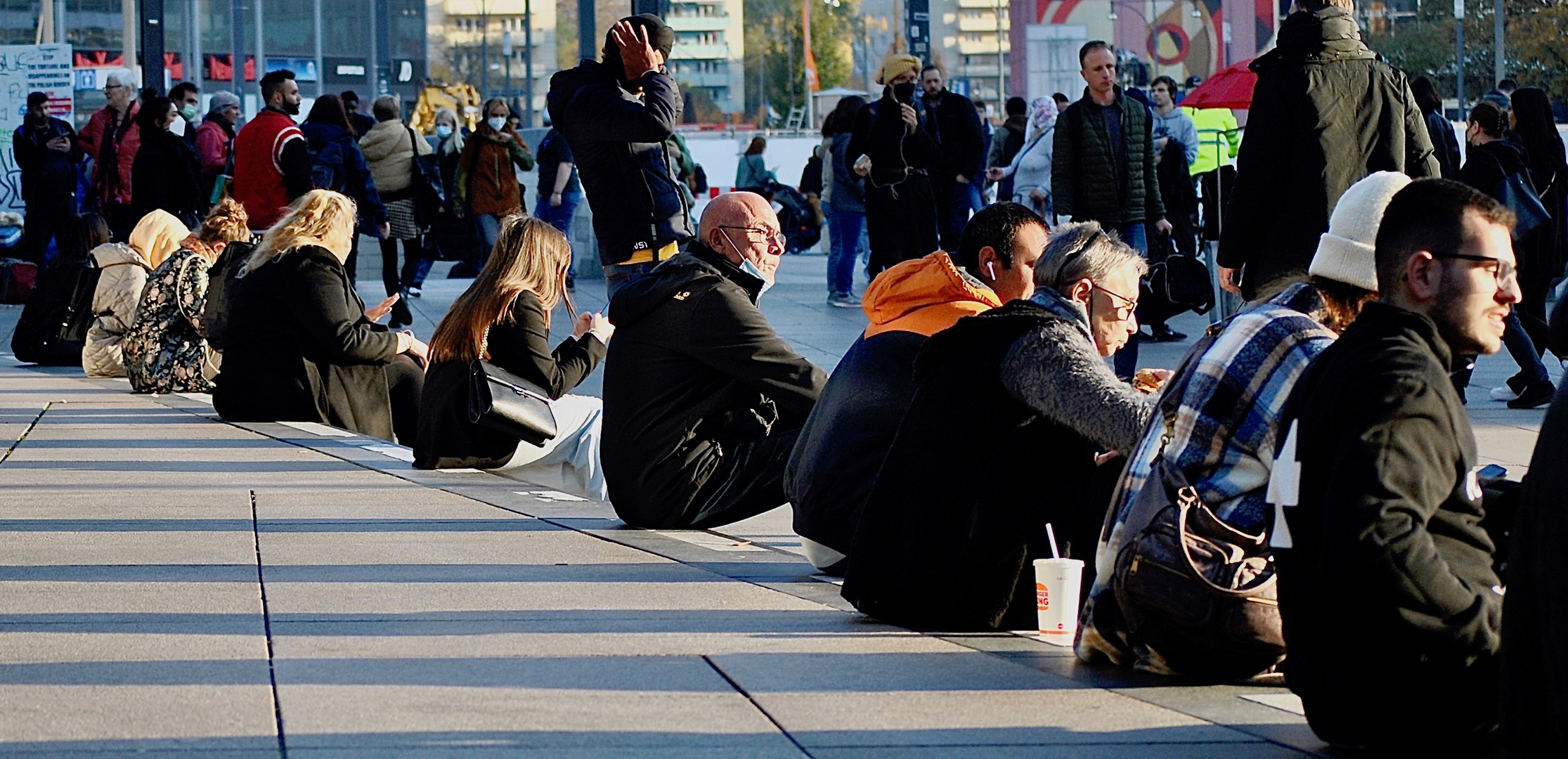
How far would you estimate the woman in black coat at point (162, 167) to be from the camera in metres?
17.4

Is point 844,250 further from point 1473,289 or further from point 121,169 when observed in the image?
point 1473,289

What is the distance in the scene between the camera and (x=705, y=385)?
7406mm

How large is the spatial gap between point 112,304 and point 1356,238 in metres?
10.0

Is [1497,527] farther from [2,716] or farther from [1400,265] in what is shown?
[2,716]

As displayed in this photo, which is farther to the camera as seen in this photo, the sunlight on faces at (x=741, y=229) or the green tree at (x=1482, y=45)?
the green tree at (x=1482, y=45)

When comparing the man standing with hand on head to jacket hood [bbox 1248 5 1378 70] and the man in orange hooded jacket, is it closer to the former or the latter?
jacket hood [bbox 1248 5 1378 70]

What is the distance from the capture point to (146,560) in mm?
6648

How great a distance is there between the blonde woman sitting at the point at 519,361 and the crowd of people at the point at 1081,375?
18mm

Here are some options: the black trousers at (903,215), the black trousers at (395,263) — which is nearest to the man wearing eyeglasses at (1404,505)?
the black trousers at (903,215)

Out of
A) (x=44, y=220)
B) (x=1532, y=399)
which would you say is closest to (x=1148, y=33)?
(x=44, y=220)

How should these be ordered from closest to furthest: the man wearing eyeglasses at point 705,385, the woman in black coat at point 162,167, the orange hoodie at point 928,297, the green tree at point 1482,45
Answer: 1. the orange hoodie at point 928,297
2. the man wearing eyeglasses at point 705,385
3. the woman in black coat at point 162,167
4. the green tree at point 1482,45

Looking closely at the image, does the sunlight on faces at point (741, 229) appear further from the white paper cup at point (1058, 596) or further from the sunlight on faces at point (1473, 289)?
the sunlight on faces at point (1473, 289)

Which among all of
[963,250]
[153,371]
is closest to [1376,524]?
[963,250]

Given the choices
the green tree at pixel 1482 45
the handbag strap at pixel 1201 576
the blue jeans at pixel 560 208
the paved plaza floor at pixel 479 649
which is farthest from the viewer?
the green tree at pixel 1482 45
